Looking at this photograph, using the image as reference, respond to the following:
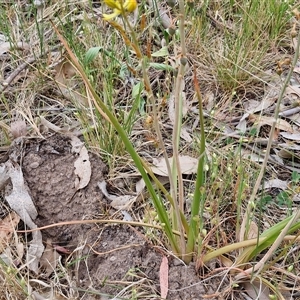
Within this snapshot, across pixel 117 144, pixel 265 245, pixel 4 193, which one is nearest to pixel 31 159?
pixel 4 193

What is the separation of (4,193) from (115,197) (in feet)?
1.06

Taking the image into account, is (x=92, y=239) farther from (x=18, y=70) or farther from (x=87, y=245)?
(x=18, y=70)

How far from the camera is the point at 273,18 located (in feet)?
5.67

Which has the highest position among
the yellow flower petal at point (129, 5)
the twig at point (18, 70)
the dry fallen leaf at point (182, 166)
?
the yellow flower petal at point (129, 5)

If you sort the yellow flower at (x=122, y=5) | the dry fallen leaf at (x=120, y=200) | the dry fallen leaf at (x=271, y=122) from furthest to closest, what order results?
the dry fallen leaf at (x=271, y=122)
the dry fallen leaf at (x=120, y=200)
the yellow flower at (x=122, y=5)

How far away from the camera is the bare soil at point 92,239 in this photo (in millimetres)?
1130

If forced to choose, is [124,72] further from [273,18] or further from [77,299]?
[77,299]

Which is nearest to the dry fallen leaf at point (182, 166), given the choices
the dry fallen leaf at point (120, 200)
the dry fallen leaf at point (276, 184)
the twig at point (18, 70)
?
the dry fallen leaf at point (120, 200)

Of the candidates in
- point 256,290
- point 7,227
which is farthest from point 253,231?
point 7,227

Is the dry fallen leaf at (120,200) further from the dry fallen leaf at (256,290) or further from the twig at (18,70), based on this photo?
the twig at (18,70)

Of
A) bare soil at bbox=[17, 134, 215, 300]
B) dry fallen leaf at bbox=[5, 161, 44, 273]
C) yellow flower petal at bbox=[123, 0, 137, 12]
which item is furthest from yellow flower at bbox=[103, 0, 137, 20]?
dry fallen leaf at bbox=[5, 161, 44, 273]

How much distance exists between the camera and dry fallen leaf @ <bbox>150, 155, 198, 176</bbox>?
1374 mm

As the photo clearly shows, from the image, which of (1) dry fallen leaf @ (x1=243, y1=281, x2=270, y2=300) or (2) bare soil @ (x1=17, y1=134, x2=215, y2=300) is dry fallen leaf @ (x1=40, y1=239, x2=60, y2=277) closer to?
(2) bare soil @ (x1=17, y1=134, x2=215, y2=300)

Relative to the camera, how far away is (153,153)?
1.46 meters
